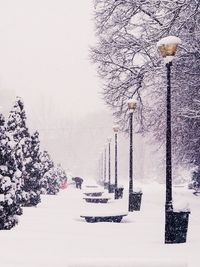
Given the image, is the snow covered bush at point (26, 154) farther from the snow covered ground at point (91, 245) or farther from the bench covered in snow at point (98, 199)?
the snow covered ground at point (91, 245)

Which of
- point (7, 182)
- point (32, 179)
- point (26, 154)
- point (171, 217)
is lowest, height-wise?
point (171, 217)

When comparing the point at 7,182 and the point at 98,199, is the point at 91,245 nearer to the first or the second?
the point at 7,182

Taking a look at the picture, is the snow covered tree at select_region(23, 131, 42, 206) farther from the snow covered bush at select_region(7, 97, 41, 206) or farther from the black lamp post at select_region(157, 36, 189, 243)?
the black lamp post at select_region(157, 36, 189, 243)

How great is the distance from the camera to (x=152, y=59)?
78.2ft

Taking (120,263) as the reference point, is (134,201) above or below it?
below

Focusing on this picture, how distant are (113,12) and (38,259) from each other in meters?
17.5

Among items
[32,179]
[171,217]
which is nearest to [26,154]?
[32,179]

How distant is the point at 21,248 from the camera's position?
1017cm

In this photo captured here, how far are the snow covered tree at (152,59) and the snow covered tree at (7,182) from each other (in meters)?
7.16

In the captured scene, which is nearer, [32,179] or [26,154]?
[32,179]

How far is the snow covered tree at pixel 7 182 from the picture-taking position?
15.3 meters

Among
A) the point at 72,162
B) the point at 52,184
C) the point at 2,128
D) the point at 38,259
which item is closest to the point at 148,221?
the point at 2,128

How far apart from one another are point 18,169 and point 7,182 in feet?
5.06

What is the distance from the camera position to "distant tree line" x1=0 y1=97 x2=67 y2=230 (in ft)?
50.8
